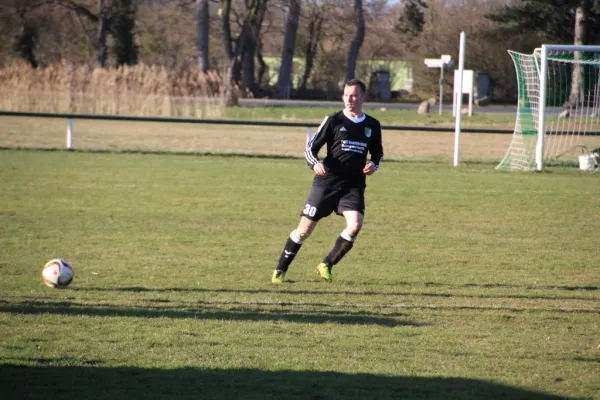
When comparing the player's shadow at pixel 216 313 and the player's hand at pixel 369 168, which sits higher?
the player's hand at pixel 369 168

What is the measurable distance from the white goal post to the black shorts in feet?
36.8

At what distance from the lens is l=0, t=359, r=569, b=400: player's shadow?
4.57 meters

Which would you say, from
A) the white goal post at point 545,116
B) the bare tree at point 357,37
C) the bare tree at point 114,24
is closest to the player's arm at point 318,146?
the white goal post at point 545,116

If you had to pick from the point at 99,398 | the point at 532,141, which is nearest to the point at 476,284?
the point at 99,398

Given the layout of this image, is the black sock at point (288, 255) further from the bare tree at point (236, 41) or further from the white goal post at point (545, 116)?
the bare tree at point (236, 41)

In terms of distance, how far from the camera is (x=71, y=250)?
9414 mm

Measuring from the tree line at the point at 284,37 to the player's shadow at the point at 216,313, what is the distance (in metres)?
35.5

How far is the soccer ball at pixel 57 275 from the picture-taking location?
23.0 ft

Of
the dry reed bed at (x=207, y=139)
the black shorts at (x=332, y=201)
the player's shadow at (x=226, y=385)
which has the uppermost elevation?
the black shorts at (x=332, y=201)

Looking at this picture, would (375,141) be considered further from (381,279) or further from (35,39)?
(35,39)

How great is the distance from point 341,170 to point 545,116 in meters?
13.4

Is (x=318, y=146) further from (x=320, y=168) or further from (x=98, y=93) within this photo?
(x=98, y=93)

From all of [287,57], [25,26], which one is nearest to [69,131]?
[287,57]

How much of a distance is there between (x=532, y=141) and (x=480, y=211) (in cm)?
860
